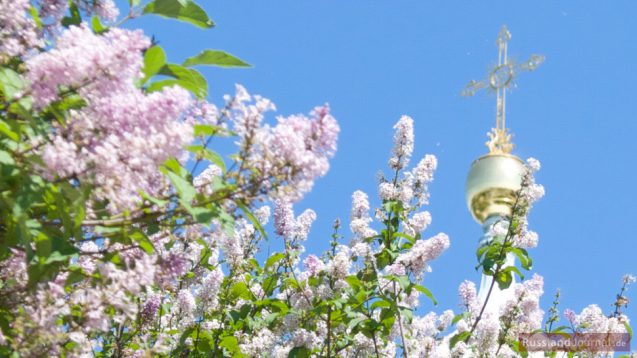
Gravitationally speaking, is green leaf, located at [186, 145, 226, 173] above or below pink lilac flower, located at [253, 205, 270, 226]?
below

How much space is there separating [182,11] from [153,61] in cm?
40

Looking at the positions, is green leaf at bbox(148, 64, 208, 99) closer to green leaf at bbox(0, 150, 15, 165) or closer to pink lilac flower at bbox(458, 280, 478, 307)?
green leaf at bbox(0, 150, 15, 165)

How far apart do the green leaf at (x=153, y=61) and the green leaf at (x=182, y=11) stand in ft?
1.15

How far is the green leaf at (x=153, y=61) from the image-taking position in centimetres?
245

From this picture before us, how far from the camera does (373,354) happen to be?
494 cm

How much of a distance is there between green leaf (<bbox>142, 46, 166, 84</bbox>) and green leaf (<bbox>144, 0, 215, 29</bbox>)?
0.35m

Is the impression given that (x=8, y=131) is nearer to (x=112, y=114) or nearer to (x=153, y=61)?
(x=112, y=114)

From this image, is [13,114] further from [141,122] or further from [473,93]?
[473,93]

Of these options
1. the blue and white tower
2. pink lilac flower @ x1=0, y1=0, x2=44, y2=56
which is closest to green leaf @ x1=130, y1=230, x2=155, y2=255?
pink lilac flower @ x1=0, y1=0, x2=44, y2=56

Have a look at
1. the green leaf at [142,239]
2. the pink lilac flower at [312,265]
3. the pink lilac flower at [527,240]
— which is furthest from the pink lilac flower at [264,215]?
the green leaf at [142,239]

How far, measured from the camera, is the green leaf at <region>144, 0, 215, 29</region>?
2775 millimetres

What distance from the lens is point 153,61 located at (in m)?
2.47

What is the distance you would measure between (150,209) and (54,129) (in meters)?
0.33

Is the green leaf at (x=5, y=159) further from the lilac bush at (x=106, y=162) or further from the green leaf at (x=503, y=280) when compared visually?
the green leaf at (x=503, y=280)
